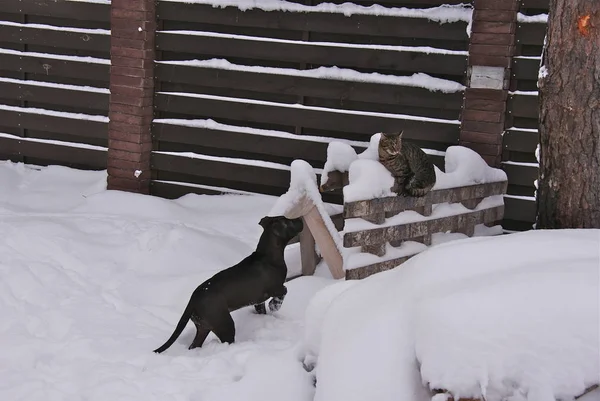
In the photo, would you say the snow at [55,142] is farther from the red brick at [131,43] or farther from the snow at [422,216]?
the snow at [422,216]

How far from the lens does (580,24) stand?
4.61 metres

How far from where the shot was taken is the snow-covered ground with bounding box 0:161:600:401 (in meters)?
2.74

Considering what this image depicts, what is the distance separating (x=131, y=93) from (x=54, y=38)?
152cm

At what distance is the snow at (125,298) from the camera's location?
172 inches

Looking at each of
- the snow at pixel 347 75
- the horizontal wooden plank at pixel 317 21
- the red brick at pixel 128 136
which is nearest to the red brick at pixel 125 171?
the red brick at pixel 128 136

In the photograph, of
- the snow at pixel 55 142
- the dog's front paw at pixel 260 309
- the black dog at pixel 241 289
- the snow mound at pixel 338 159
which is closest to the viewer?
the black dog at pixel 241 289

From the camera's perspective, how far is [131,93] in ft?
27.7

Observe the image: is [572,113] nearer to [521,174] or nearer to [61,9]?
[521,174]

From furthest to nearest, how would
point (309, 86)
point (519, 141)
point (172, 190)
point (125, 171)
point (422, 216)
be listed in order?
1. point (172, 190)
2. point (125, 171)
3. point (309, 86)
4. point (519, 141)
5. point (422, 216)

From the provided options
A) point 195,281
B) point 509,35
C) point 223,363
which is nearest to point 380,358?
point 223,363

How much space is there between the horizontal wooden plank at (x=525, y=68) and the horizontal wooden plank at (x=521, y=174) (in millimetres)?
820

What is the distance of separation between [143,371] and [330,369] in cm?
175

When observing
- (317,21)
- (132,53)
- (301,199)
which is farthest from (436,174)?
(132,53)

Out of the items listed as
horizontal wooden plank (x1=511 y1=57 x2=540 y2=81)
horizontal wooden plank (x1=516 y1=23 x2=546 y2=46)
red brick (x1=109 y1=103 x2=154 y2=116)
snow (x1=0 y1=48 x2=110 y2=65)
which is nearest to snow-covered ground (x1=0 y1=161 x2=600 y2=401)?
red brick (x1=109 y1=103 x2=154 y2=116)
